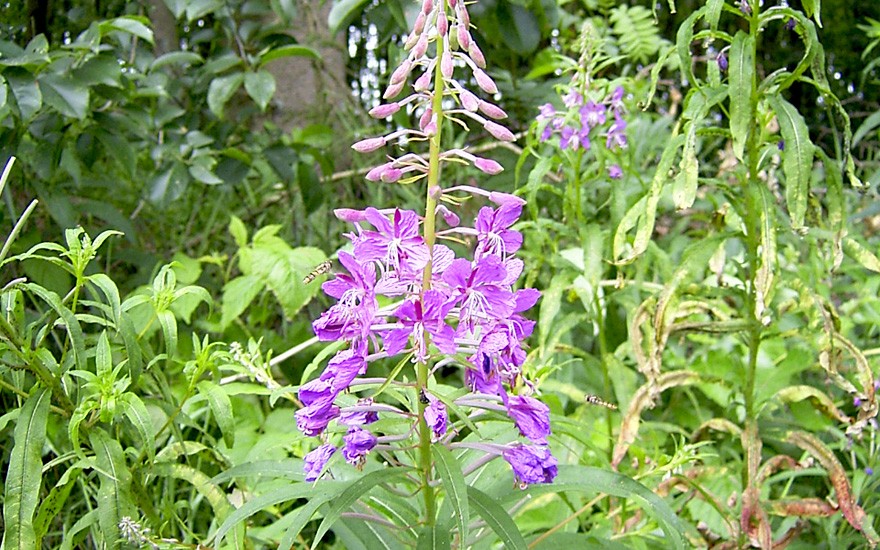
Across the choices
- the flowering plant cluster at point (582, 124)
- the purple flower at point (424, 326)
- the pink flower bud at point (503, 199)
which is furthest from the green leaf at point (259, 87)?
the purple flower at point (424, 326)

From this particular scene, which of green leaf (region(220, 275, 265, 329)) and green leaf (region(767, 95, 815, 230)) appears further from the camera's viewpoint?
green leaf (region(220, 275, 265, 329))

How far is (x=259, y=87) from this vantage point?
283 cm

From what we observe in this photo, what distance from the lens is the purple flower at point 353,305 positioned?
4.10 ft

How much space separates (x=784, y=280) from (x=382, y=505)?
1.20 m

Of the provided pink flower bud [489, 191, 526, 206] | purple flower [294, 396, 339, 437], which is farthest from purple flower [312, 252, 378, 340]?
pink flower bud [489, 191, 526, 206]

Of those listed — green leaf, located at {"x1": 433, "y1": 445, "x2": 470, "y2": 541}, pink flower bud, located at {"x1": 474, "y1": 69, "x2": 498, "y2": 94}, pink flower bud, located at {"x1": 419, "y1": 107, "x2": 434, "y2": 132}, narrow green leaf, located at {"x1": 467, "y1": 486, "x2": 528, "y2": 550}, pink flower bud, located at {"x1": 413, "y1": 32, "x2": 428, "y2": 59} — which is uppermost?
pink flower bud, located at {"x1": 413, "y1": 32, "x2": 428, "y2": 59}

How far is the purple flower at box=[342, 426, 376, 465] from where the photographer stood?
50.2 inches

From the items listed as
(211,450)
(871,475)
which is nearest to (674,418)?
(871,475)

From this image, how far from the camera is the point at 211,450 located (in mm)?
1817

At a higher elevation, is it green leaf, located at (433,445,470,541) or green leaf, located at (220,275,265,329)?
green leaf, located at (433,445,470,541)

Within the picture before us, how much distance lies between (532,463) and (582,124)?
4.30 feet

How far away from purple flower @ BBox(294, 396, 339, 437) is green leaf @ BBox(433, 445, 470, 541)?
183 millimetres

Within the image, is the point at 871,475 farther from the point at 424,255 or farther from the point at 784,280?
the point at 424,255

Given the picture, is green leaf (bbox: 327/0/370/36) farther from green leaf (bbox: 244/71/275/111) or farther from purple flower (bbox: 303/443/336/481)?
purple flower (bbox: 303/443/336/481)
